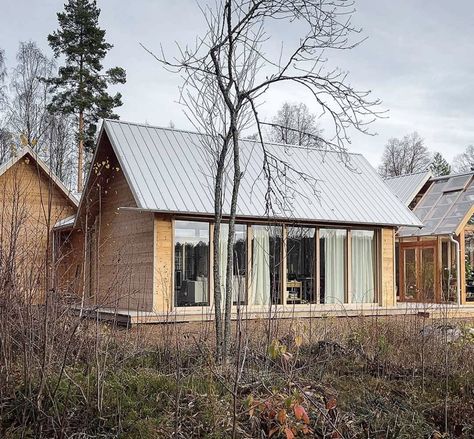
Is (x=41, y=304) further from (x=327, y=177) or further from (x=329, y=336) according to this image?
(x=327, y=177)

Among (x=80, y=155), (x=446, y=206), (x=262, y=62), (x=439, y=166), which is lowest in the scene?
(x=446, y=206)

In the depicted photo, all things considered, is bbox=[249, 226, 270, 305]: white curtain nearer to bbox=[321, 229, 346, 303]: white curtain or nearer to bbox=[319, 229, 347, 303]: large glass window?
bbox=[319, 229, 347, 303]: large glass window

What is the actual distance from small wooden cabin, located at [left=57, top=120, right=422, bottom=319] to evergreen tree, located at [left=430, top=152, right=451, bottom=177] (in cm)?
2205

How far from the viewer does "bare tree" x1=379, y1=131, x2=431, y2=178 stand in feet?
143

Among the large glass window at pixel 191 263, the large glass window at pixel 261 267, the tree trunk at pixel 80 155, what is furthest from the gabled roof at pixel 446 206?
the tree trunk at pixel 80 155

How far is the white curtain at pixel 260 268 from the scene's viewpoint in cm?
1337

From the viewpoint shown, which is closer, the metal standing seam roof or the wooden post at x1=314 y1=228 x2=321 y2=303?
the metal standing seam roof

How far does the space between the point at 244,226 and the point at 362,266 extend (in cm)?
337

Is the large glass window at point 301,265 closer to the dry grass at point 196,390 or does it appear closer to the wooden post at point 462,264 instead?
→ the wooden post at point 462,264

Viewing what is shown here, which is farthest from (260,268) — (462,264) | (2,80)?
(2,80)

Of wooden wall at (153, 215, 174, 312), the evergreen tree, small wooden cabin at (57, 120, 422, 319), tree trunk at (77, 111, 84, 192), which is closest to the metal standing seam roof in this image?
small wooden cabin at (57, 120, 422, 319)

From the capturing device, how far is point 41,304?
5395 mm

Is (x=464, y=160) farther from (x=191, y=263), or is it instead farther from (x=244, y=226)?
(x=191, y=263)

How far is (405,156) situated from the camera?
44.7 metres
